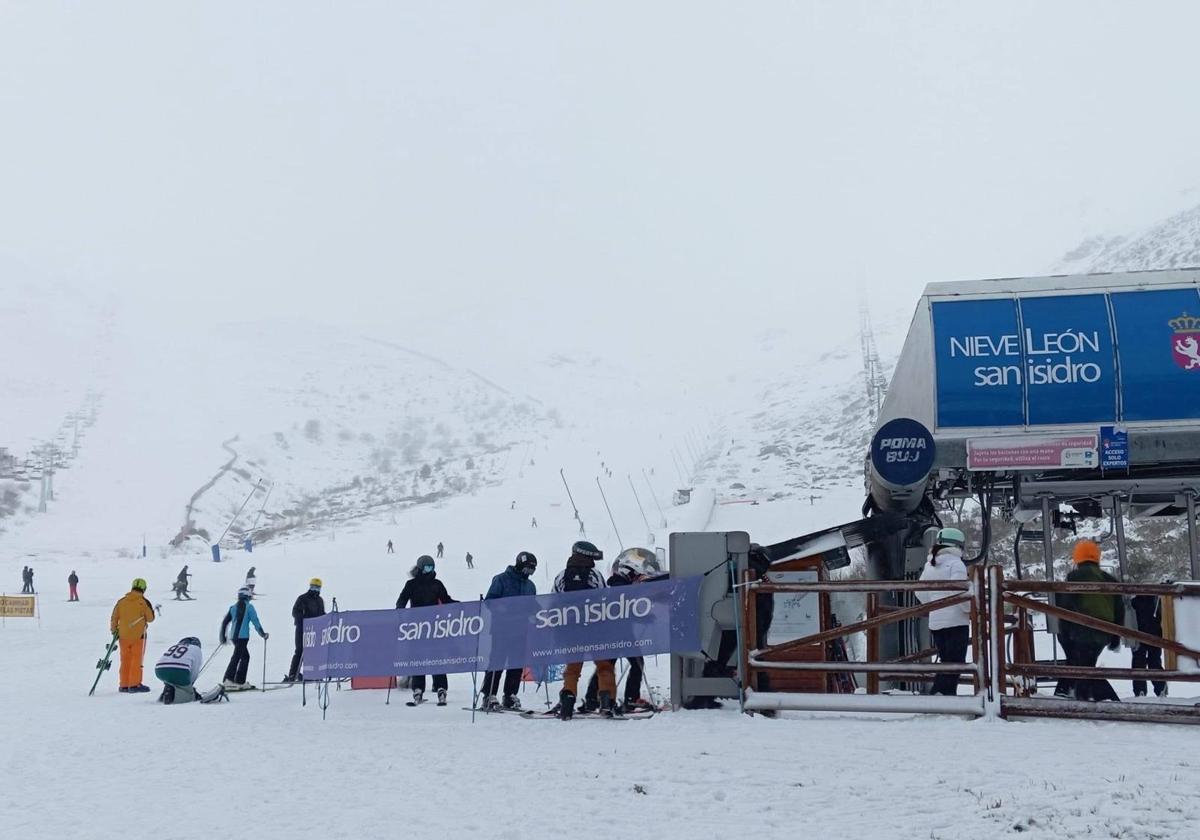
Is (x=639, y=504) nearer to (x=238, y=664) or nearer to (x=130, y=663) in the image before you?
(x=238, y=664)

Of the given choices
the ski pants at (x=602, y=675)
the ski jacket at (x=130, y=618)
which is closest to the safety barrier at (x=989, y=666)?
the ski pants at (x=602, y=675)

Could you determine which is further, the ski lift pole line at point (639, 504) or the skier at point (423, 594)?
the ski lift pole line at point (639, 504)

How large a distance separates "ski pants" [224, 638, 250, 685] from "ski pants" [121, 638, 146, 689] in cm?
118

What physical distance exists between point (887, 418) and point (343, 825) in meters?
10.6

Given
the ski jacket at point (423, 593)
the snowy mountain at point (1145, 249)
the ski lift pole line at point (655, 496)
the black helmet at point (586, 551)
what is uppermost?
the snowy mountain at point (1145, 249)

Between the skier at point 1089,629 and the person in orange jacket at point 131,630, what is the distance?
11.2 meters

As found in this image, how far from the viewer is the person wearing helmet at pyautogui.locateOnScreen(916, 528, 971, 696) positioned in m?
9.84

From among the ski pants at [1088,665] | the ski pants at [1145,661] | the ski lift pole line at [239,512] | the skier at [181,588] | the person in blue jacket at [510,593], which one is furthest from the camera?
the ski lift pole line at [239,512]

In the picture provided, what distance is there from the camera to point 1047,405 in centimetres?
1320

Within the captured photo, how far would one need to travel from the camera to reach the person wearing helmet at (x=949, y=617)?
32.3 ft

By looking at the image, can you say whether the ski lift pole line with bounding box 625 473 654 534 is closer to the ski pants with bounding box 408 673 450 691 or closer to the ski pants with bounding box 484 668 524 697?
the ski pants with bounding box 408 673 450 691

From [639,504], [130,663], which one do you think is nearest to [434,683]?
[130,663]

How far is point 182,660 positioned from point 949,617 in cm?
898

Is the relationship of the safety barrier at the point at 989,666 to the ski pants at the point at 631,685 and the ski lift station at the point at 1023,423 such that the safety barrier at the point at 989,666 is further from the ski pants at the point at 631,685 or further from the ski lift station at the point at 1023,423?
the ski lift station at the point at 1023,423
